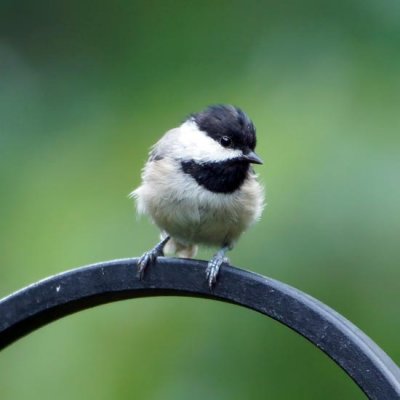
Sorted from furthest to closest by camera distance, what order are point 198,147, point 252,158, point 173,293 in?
1. point 198,147
2. point 252,158
3. point 173,293

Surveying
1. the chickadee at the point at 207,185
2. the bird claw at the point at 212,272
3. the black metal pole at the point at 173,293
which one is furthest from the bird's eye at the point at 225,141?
the black metal pole at the point at 173,293

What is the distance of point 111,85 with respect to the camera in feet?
9.77

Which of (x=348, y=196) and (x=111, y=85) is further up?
(x=111, y=85)

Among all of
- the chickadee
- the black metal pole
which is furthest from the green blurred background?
the black metal pole

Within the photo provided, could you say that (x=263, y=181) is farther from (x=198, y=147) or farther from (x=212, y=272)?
(x=212, y=272)

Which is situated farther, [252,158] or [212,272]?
[252,158]

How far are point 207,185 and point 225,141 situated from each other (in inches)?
5.0

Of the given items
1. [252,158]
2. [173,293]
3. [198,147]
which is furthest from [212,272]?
[198,147]

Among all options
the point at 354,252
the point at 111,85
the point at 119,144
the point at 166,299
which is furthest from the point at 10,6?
the point at 354,252

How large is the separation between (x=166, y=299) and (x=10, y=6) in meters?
1.21

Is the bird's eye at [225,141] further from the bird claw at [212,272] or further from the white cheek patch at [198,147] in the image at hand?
the bird claw at [212,272]

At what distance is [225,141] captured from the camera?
2477 millimetres

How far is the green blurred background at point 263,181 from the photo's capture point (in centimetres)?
249

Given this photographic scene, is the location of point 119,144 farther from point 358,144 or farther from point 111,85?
point 358,144
